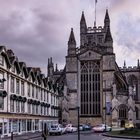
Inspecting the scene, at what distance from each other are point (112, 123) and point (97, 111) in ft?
18.1

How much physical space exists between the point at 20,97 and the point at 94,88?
144 feet

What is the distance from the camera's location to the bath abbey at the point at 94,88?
97.5 meters

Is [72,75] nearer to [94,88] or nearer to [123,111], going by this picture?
[94,88]

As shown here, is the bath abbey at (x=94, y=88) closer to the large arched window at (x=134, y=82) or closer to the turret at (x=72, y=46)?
the turret at (x=72, y=46)

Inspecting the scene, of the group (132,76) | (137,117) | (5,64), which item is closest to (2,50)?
(5,64)

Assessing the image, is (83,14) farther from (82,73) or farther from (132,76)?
(82,73)

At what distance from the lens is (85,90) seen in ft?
330

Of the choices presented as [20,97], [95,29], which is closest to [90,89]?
[95,29]

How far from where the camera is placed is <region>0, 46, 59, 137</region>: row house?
50.9m

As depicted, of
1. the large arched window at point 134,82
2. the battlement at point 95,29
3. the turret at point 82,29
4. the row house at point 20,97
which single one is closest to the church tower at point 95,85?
the large arched window at point 134,82

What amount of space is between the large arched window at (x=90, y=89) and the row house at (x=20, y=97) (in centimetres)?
1957

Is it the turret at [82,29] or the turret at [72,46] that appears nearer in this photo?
the turret at [72,46]

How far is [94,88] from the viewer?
99750 millimetres

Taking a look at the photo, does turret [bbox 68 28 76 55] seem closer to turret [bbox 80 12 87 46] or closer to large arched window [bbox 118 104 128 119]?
large arched window [bbox 118 104 128 119]
